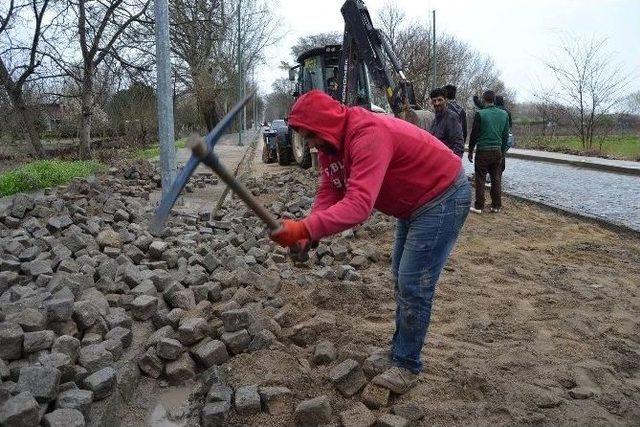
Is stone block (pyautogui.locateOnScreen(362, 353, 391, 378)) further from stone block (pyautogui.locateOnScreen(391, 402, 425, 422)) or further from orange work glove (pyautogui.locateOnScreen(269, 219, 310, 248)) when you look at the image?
orange work glove (pyautogui.locateOnScreen(269, 219, 310, 248))

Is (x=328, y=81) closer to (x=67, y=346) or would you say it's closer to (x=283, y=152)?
(x=283, y=152)

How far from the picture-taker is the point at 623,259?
5.30 metres

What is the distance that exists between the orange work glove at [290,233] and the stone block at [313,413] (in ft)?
2.78

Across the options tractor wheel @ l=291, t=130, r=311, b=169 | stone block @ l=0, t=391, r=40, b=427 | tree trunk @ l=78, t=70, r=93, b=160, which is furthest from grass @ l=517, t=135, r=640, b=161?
stone block @ l=0, t=391, r=40, b=427

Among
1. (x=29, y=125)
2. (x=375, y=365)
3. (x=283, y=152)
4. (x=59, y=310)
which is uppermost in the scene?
(x=29, y=125)

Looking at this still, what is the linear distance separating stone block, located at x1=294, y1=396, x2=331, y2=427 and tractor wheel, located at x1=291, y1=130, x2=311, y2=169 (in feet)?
33.6

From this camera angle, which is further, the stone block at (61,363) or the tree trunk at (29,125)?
the tree trunk at (29,125)

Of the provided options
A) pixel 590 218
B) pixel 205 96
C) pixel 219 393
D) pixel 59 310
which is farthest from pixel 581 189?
pixel 205 96

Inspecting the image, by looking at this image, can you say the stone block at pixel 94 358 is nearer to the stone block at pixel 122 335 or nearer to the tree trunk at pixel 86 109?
the stone block at pixel 122 335

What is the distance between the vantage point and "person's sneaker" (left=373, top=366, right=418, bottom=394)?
279cm

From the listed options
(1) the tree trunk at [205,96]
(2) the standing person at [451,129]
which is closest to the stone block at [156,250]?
(2) the standing person at [451,129]

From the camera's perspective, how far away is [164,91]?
7.22 meters

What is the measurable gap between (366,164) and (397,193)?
0.39 metres

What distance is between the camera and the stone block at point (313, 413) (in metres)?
2.58
